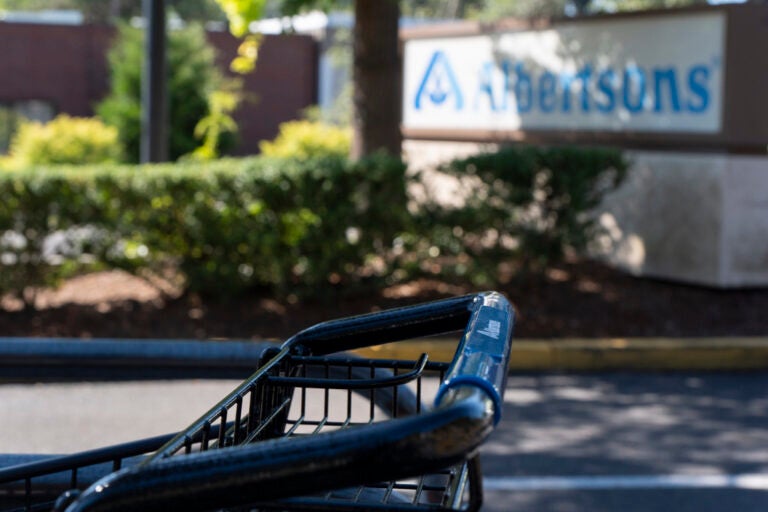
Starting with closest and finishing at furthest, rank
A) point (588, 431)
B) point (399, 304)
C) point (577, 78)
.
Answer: point (588, 431) → point (399, 304) → point (577, 78)

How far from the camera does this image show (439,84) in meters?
13.7

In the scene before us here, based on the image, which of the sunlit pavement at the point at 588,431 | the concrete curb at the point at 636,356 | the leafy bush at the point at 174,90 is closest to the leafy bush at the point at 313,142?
the leafy bush at the point at 174,90

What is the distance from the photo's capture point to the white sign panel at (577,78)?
10.6 metres

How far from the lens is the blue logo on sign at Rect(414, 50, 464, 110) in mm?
13461

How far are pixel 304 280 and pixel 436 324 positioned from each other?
7918mm

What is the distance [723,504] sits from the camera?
5523 mm

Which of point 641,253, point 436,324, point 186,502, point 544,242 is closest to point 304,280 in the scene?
point 544,242

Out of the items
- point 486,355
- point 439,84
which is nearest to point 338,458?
point 486,355

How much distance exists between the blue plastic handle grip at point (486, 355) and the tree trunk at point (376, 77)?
9468 millimetres

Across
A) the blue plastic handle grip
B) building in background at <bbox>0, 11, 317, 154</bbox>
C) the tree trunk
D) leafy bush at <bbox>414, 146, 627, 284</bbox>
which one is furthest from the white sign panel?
building in background at <bbox>0, 11, 317, 154</bbox>

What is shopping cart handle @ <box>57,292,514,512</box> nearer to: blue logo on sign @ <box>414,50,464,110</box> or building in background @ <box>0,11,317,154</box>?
blue logo on sign @ <box>414,50,464,110</box>

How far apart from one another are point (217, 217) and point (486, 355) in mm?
8285

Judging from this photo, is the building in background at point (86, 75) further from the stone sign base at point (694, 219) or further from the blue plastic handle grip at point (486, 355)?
the blue plastic handle grip at point (486, 355)

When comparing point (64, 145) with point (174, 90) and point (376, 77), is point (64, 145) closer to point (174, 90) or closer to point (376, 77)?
point (174, 90)
